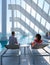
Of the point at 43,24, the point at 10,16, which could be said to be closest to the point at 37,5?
the point at 43,24

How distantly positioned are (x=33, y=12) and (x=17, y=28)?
3.03 m

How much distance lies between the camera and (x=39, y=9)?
64.5 ft

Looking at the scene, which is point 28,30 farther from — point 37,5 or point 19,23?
point 37,5

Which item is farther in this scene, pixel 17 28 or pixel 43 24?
pixel 17 28

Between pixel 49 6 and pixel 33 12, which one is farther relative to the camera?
pixel 33 12

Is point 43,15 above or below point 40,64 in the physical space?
above

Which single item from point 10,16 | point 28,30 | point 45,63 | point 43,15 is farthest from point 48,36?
point 45,63

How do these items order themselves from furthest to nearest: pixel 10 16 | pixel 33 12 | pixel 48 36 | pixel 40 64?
pixel 10 16
pixel 33 12
pixel 48 36
pixel 40 64

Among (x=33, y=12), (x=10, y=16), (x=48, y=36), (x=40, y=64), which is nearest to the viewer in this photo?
(x=40, y=64)

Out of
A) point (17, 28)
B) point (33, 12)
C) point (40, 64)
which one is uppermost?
point (33, 12)

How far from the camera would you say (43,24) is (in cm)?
2103

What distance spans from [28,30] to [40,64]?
16374 millimetres

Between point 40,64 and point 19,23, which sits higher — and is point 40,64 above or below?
below

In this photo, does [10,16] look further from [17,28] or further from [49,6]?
[49,6]
